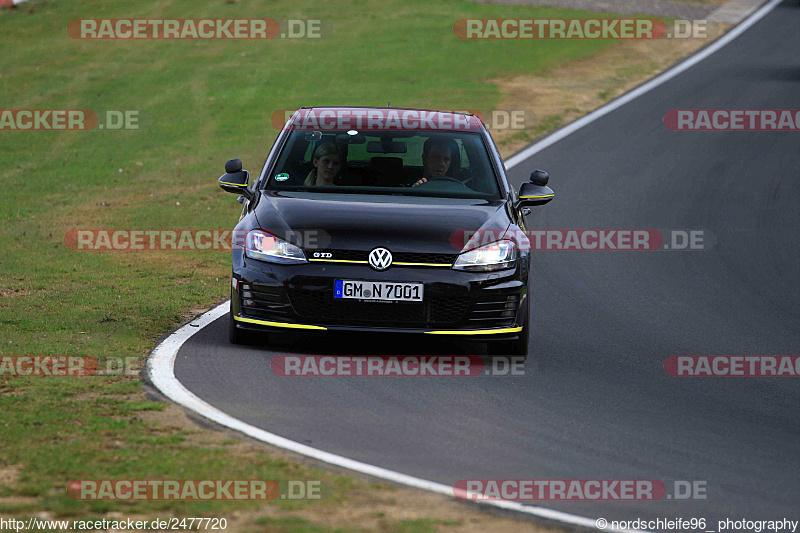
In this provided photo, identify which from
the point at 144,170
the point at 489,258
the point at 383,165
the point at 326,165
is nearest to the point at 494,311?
the point at 489,258

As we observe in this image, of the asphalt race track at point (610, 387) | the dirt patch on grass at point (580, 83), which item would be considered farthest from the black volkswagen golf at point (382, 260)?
the dirt patch on grass at point (580, 83)

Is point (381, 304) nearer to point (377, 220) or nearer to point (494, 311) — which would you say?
point (377, 220)

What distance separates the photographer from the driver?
9.84 metres

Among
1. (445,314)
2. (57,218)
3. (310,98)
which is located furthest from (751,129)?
(445,314)

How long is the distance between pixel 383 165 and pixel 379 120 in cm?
62

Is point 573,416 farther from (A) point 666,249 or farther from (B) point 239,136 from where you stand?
(B) point 239,136

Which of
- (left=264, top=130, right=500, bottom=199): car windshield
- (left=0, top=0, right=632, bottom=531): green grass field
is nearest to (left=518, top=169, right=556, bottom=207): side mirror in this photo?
(left=264, top=130, right=500, bottom=199): car windshield

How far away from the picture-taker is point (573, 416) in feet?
24.6

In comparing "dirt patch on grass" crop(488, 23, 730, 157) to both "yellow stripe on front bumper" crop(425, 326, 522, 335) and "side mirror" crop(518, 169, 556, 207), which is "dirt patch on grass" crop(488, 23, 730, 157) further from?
"yellow stripe on front bumper" crop(425, 326, 522, 335)

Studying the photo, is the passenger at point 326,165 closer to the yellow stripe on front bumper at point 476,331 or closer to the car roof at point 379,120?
the car roof at point 379,120

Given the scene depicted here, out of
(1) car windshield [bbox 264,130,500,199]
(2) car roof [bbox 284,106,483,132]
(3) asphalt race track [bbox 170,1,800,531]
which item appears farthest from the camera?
(2) car roof [bbox 284,106,483,132]

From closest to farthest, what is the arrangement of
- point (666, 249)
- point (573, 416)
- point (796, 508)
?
point (796, 508) < point (573, 416) < point (666, 249)

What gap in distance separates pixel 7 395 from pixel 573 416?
11.4 ft

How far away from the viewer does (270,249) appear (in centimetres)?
873
